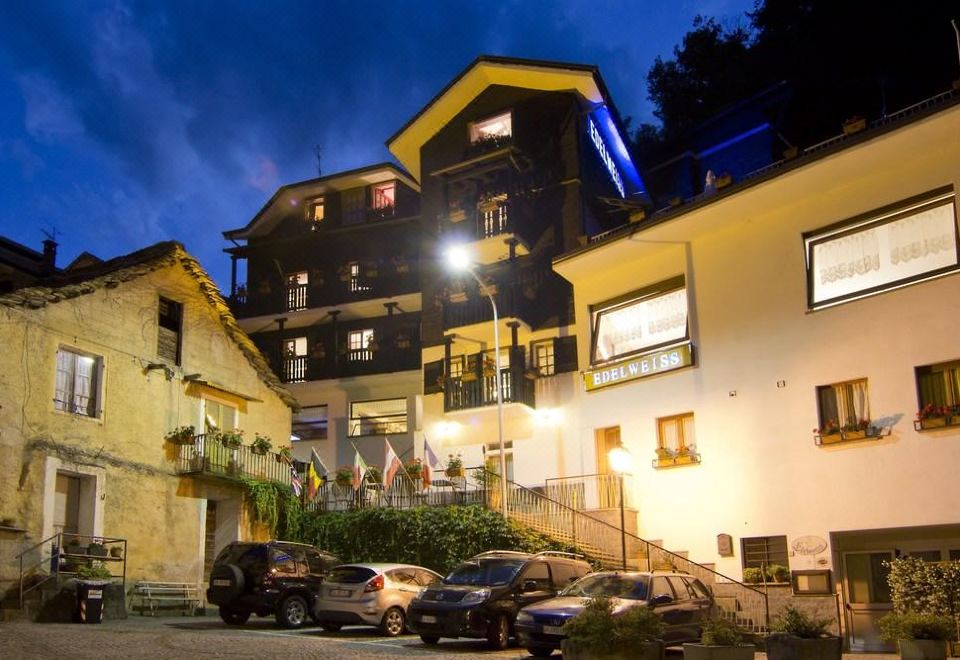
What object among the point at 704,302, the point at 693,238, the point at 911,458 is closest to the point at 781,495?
the point at 911,458

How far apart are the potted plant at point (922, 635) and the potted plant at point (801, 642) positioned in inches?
68.2

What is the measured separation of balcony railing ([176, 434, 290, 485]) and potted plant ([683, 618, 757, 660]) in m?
18.6

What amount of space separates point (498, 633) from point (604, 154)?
24554 mm

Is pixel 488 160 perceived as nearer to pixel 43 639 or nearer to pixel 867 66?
pixel 867 66

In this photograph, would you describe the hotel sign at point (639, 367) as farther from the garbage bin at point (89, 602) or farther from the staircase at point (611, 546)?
the garbage bin at point (89, 602)

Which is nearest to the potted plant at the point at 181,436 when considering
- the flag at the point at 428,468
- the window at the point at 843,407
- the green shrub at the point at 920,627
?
the flag at the point at 428,468

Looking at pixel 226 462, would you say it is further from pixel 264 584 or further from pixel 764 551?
pixel 764 551

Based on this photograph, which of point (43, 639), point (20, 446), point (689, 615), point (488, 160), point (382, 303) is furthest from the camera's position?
point (382, 303)

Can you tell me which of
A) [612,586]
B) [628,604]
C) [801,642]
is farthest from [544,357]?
[801,642]

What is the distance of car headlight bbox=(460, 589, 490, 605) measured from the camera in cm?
1784

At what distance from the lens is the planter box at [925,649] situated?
46.0 ft

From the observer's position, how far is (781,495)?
77.3ft

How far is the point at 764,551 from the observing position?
23750 mm

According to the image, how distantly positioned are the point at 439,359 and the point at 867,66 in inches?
939
